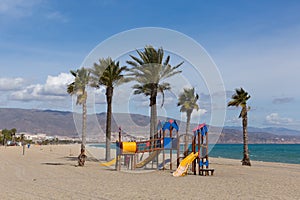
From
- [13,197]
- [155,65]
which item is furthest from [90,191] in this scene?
[155,65]

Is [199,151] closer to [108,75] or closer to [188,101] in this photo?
[108,75]

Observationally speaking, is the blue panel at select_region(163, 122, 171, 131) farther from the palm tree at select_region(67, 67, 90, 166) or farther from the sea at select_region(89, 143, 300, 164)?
the sea at select_region(89, 143, 300, 164)

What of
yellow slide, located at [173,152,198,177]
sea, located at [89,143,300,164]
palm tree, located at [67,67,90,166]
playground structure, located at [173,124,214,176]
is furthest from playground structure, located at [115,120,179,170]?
sea, located at [89,143,300,164]

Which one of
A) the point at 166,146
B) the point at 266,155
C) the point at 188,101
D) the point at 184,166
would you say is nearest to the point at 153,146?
the point at 166,146

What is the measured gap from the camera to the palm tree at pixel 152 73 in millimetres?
31000

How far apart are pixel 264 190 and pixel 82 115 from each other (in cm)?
1665

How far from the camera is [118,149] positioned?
83.3 feet

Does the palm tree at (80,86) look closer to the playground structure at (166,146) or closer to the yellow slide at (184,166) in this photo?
the playground structure at (166,146)

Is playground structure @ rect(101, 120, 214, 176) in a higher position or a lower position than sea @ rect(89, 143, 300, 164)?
higher

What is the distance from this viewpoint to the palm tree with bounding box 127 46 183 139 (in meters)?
31.0

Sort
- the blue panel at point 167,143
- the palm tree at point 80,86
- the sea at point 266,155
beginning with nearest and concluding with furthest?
the blue panel at point 167,143 < the palm tree at point 80,86 < the sea at point 266,155

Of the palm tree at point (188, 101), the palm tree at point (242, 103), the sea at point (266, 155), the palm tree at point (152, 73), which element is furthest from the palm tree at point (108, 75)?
the sea at point (266, 155)

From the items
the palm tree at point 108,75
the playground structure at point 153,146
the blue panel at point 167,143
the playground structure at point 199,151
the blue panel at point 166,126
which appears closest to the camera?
the playground structure at point 199,151

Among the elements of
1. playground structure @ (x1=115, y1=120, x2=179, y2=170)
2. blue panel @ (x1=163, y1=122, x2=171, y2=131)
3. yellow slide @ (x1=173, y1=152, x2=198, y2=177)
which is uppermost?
blue panel @ (x1=163, y1=122, x2=171, y2=131)
